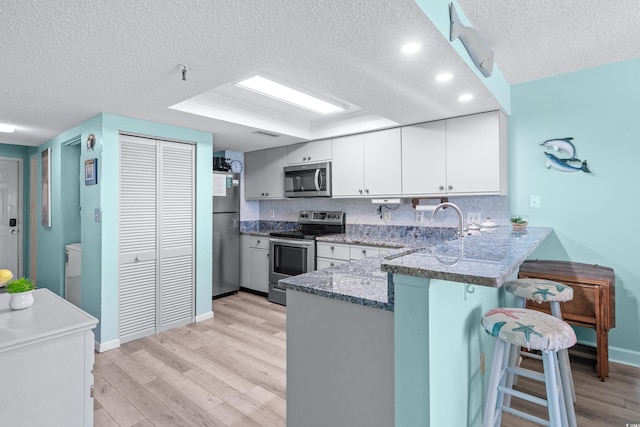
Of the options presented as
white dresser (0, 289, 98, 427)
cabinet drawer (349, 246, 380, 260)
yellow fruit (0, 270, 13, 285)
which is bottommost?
white dresser (0, 289, 98, 427)

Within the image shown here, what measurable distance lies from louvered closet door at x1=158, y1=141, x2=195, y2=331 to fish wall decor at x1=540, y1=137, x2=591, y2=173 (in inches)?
138

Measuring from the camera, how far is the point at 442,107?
2.90 metres

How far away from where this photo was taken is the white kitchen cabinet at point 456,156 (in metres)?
3.02

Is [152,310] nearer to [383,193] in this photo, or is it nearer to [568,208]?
[383,193]

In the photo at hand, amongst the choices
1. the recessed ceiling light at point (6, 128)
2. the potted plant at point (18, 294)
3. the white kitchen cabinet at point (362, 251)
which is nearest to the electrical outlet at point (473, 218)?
the white kitchen cabinet at point (362, 251)

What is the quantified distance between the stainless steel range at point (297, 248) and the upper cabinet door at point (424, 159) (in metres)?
1.26

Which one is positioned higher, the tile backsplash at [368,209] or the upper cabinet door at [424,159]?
the upper cabinet door at [424,159]

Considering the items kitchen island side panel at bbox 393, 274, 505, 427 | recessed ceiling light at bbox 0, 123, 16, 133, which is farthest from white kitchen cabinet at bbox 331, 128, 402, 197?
recessed ceiling light at bbox 0, 123, 16, 133

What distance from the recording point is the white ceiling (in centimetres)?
149

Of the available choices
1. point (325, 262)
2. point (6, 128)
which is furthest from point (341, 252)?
point (6, 128)

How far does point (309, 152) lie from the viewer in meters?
4.42

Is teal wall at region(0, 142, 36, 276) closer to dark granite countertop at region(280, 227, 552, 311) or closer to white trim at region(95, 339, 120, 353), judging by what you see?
white trim at region(95, 339, 120, 353)

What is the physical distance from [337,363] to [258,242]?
3399 millimetres

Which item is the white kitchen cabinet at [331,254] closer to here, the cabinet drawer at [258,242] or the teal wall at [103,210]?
the cabinet drawer at [258,242]
